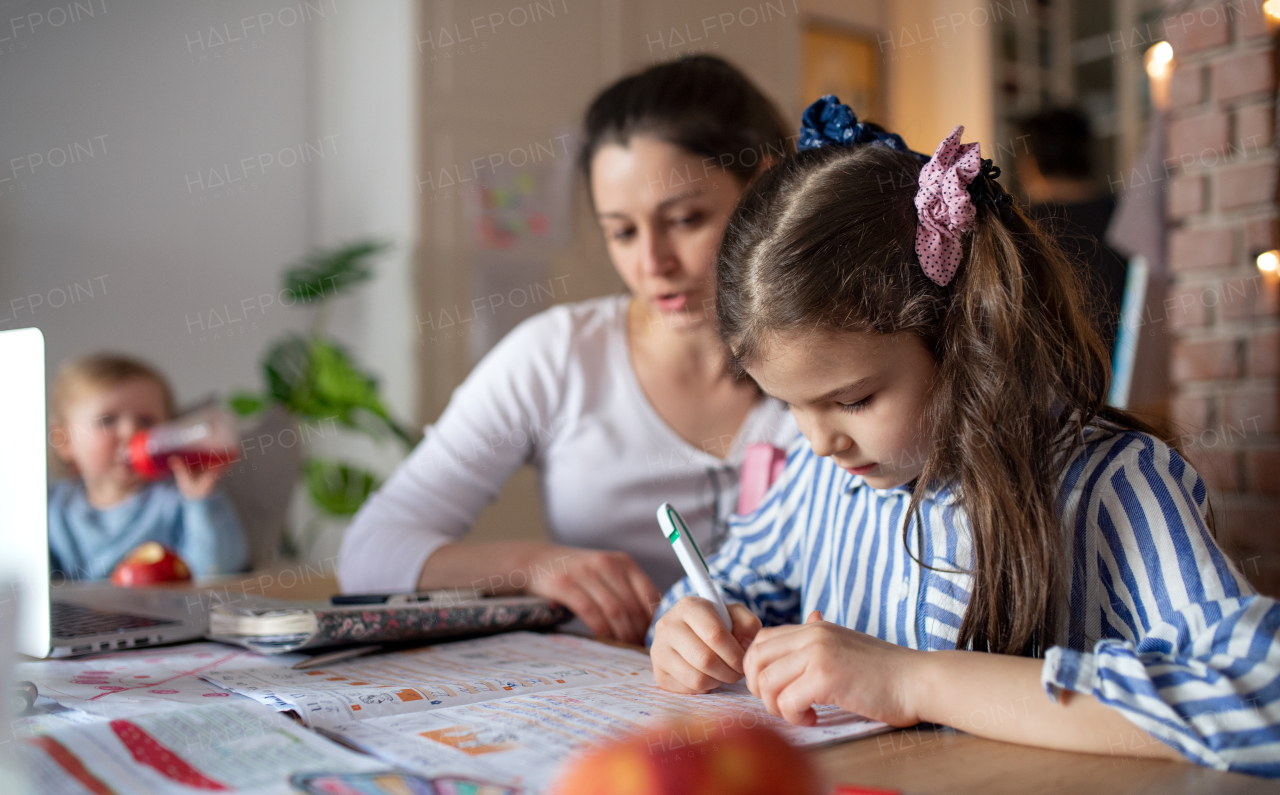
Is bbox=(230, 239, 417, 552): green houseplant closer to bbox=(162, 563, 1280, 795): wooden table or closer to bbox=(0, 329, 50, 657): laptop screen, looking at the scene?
bbox=(0, 329, 50, 657): laptop screen

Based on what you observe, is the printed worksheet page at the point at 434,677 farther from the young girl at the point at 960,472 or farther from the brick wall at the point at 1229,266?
the brick wall at the point at 1229,266

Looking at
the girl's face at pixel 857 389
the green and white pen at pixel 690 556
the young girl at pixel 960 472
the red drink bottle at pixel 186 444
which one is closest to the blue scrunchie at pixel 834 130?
the young girl at pixel 960 472

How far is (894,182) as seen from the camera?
→ 2.66ft

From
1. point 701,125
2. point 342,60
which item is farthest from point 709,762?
point 342,60

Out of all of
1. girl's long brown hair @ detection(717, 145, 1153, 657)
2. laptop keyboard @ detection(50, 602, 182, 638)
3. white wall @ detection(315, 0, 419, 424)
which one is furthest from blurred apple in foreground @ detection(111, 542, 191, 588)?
white wall @ detection(315, 0, 419, 424)

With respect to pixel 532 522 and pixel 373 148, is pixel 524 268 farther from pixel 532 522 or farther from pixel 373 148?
pixel 532 522

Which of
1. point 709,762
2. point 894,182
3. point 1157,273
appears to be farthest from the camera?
point 1157,273

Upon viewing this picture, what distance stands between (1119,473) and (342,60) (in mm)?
3002

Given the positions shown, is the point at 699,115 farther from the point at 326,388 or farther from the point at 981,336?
the point at 326,388

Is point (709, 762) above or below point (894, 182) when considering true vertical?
below

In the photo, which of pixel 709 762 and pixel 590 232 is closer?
pixel 709 762

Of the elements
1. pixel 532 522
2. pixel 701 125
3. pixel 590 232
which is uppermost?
pixel 590 232

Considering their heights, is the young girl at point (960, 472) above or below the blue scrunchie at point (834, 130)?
below

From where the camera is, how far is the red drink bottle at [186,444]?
1.96 meters
